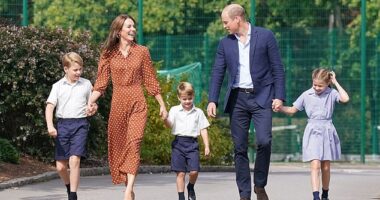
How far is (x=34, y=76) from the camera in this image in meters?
16.5

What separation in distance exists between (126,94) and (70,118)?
0.85 m

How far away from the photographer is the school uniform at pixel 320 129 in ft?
42.2

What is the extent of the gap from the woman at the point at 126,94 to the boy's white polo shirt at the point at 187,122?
1093 millimetres

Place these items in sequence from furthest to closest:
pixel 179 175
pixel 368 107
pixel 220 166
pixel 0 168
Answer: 1. pixel 368 107
2. pixel 220 166
3. pixel 0 168
4. pixel 179 175

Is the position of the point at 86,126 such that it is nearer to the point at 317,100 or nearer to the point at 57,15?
the point at 317,100

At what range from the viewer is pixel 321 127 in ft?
42.4

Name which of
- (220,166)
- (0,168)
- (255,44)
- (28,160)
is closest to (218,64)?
(255,44)

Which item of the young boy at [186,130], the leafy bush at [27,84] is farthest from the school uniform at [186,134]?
the leafy bush at [27,84]

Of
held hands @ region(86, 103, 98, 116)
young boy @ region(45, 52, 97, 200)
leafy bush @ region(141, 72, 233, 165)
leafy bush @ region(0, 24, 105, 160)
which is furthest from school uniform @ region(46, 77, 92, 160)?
leafy bush @ region(141, 72, 233, 165)

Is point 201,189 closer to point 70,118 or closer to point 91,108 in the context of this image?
point 70,118

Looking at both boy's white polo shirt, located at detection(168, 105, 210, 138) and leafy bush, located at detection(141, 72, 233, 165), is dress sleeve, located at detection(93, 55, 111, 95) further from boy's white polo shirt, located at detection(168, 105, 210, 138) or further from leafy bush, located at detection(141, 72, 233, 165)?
leafy bush, located at detection(141, 72, 233, 165)

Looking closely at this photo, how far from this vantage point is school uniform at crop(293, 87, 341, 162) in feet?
42.2

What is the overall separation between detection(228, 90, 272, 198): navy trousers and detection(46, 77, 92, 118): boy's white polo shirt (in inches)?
56.8

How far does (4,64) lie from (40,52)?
491 millimetres
